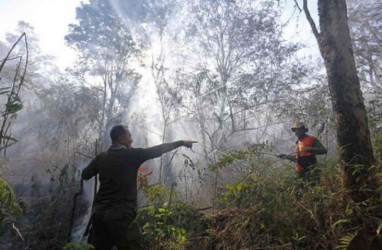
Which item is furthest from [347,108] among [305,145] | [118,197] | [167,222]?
[118,197]

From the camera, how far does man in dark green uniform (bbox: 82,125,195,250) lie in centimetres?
298

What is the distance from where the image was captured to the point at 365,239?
260cm

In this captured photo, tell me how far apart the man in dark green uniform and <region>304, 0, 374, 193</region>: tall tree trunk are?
58.3 inches

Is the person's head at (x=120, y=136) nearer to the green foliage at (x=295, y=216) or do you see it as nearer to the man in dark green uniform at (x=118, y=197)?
the man in dark green uniform at (x=118, y=197)

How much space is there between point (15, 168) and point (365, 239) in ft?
62.5

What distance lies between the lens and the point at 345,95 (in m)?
3.14

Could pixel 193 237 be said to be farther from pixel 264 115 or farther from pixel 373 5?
pixel 373 5

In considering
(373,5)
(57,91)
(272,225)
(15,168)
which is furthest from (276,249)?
(15,168)

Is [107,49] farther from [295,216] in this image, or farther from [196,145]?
[295,216]

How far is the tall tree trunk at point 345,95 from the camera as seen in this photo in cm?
301

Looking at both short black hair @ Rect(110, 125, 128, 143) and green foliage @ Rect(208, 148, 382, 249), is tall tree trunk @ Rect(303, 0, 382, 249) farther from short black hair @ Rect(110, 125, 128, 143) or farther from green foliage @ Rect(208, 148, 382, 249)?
short black hair @ Rect(110, 125, 128, 143)

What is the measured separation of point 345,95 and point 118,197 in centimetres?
236

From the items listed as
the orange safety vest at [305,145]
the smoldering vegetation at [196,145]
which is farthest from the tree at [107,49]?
the orange safety vest at [305,145]

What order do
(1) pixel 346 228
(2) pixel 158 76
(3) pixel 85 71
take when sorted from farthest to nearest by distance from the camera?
(3) pixel 85 71
(2) pixel 158 76
(1) pixel 346 228
